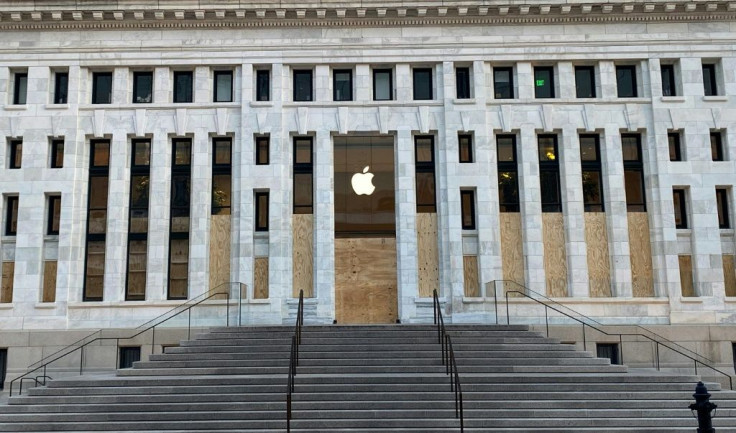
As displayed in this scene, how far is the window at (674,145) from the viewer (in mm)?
25312

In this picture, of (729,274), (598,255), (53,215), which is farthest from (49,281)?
(729,274)

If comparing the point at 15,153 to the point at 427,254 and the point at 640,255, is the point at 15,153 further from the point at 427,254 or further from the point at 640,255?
the point at 640,255

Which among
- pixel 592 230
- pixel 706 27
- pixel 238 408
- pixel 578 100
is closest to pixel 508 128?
pixel 578 100

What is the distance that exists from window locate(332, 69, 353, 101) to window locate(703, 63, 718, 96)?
1257 centimetres

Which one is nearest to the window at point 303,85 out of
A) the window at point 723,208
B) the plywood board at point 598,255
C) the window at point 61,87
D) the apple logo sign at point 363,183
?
the apple logo sign at point 363,183

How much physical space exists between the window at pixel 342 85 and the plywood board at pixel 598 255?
9.37m

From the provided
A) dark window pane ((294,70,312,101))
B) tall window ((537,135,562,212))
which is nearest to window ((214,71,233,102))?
dark window pane ((294,70,312,101))

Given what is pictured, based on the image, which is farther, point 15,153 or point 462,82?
point 462,82

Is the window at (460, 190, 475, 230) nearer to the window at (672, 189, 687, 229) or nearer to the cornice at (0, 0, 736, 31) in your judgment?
the cornice at (0, 0, 736, 31)

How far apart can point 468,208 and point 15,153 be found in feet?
52.6

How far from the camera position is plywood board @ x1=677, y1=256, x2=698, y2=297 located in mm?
24406

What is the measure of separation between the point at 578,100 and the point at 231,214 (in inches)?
500

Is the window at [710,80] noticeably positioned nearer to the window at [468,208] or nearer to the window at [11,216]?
the window at [468,208]

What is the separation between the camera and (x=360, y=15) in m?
25.4
